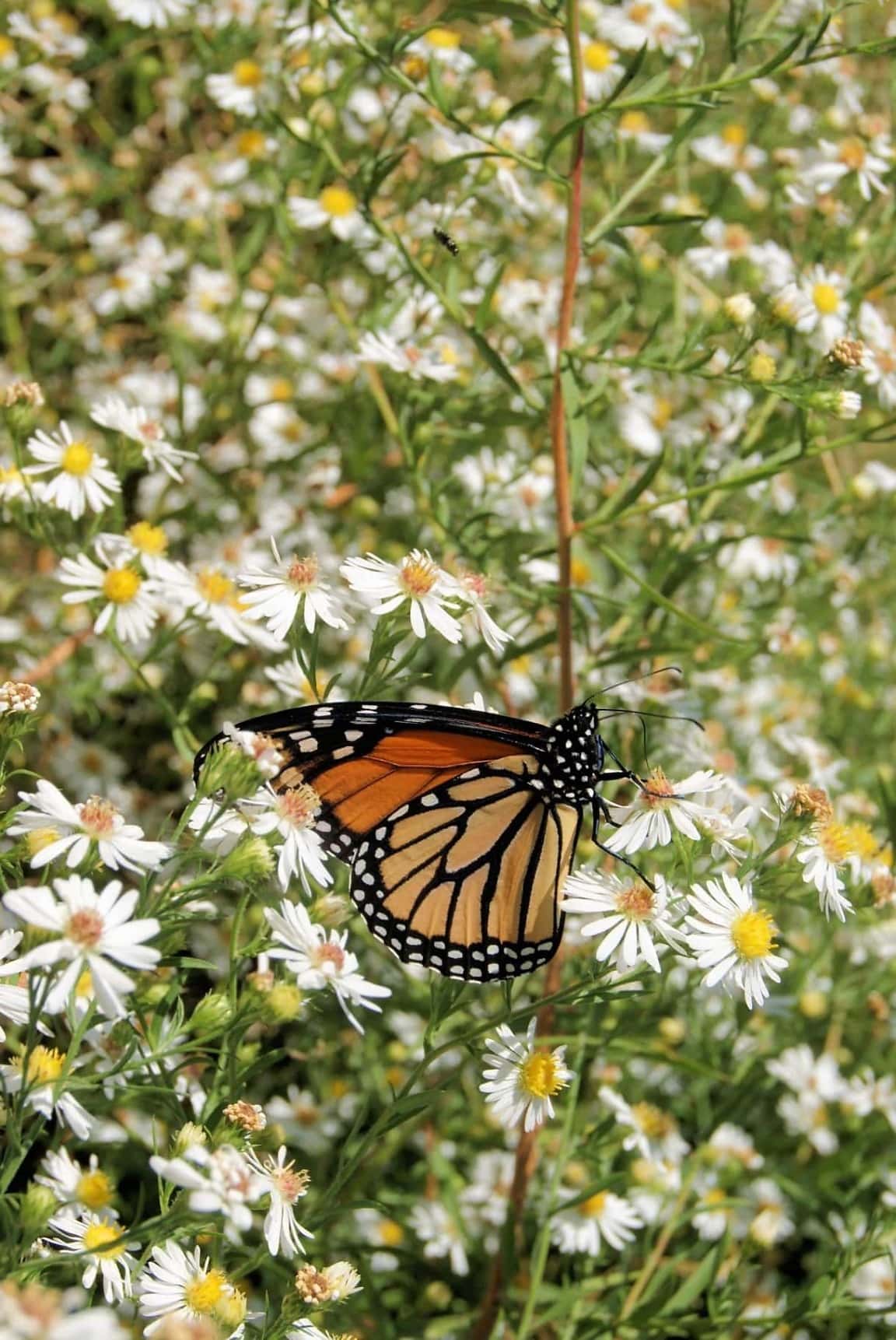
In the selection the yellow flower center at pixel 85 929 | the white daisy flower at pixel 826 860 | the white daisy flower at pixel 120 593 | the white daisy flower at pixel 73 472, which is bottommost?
the yellow flower center at pixel 85 929

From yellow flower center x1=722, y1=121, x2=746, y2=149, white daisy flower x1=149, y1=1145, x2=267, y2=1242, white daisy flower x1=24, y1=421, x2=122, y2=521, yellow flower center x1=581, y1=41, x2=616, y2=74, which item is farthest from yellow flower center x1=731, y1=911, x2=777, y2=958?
yellow flower center x1=722, y1=121, x2=746, y2=149

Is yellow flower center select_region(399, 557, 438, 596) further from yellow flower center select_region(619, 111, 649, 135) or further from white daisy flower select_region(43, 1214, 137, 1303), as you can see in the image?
yellow flower center select_region(619, 111, 649, 135)

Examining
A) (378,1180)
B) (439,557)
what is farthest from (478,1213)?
(439,557)

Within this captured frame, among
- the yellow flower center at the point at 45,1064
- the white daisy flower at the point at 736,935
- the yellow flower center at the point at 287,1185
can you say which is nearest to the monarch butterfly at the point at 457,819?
the white daisy flower at the point at 736,935

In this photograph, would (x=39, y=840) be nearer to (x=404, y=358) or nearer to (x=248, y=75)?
(x=404, y=358)

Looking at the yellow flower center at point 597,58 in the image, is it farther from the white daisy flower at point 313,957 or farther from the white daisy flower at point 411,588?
the white daisy flower at point 313,957
